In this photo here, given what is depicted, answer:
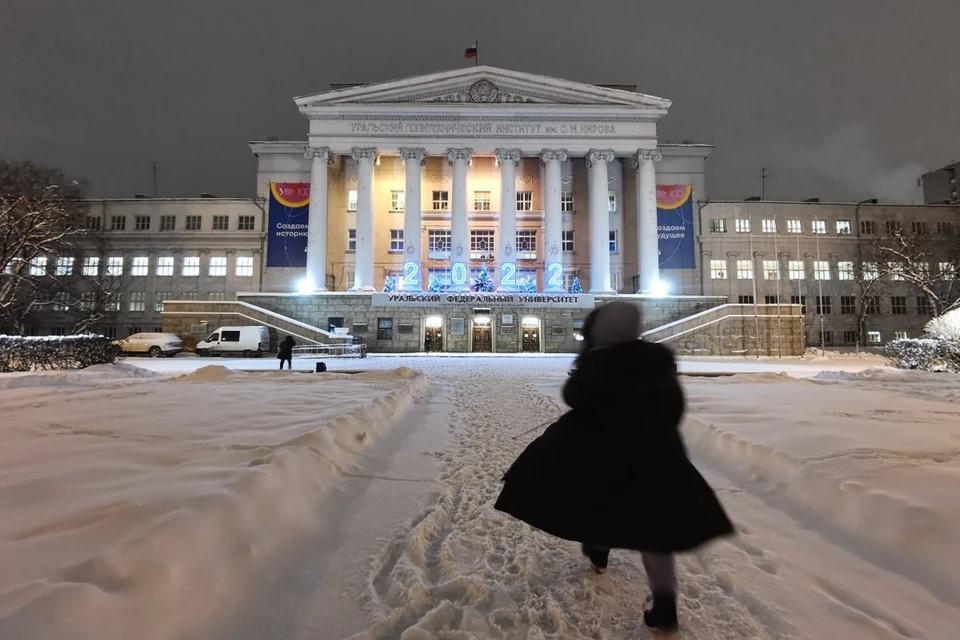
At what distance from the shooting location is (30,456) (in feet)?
17.0

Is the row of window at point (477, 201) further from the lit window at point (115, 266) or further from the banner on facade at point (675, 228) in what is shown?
the lit window at point (115, 266)

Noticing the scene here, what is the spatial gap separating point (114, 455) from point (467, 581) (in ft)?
14.3

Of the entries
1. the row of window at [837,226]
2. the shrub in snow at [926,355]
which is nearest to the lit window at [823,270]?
the row of window at [837,226]

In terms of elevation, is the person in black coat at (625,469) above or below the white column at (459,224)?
below

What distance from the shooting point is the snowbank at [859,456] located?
3.77m

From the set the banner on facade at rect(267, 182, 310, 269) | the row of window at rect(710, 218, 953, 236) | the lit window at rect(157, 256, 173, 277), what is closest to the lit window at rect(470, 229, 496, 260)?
the banner on facade at rect(267, 182, 310, 269)

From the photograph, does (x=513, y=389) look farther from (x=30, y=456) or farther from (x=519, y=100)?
(x=519, y=100)

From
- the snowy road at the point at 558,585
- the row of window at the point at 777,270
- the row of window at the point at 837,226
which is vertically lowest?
the snowy road at the point at 558,585

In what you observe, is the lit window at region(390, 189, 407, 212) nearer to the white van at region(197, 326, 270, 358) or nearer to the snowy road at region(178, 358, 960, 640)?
the white van at region(197, 326, 270, 358)

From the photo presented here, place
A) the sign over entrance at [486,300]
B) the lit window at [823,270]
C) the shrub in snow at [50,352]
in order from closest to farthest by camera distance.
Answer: the shrub in snow at [50,352], the sign over entrance at [486,300], the lit window at [823,270]

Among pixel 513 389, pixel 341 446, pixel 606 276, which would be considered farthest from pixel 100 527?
pixel 606 276

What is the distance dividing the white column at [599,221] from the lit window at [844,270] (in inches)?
974

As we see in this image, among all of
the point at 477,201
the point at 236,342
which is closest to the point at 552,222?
the point at 477,201

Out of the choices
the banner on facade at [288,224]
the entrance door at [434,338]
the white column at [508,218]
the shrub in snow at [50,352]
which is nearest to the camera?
the shrub in snow at [50,352]
